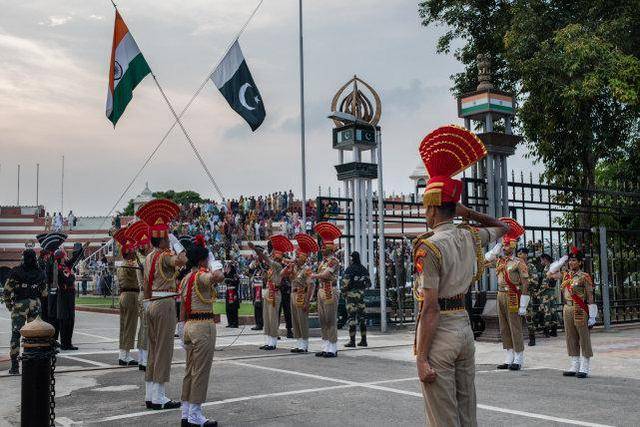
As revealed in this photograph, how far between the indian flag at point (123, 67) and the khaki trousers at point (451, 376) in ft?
37.6

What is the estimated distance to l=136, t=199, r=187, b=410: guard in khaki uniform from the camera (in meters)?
7.86

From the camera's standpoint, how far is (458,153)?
484 cm

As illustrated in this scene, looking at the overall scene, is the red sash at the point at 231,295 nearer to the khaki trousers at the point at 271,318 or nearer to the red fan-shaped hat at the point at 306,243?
the khaki trousers at the point at 271,318

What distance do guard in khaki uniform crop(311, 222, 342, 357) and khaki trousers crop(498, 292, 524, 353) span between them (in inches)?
118

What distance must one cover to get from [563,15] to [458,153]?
1864 centimetres

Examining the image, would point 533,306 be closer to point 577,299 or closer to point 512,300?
point 512,300

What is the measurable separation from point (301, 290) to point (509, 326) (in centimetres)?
420

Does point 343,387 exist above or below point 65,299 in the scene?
below

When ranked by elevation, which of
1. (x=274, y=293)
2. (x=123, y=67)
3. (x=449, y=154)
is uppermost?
(x=123, y=67)

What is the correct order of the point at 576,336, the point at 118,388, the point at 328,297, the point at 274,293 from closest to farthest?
the point at 118,388
the point at 576,336
the point at 328,297
the point at 274,293

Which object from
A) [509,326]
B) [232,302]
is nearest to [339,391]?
[509,326]

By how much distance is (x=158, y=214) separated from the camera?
8273 mm

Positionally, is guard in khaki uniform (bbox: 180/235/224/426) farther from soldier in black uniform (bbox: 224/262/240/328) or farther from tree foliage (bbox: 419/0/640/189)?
tree foliage (bbox: 419/0/640/189)

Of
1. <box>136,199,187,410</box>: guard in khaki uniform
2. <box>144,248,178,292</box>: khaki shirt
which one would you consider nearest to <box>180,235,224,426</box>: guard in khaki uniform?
<box>136,199,187,410</box>: guard in khaki uniform
